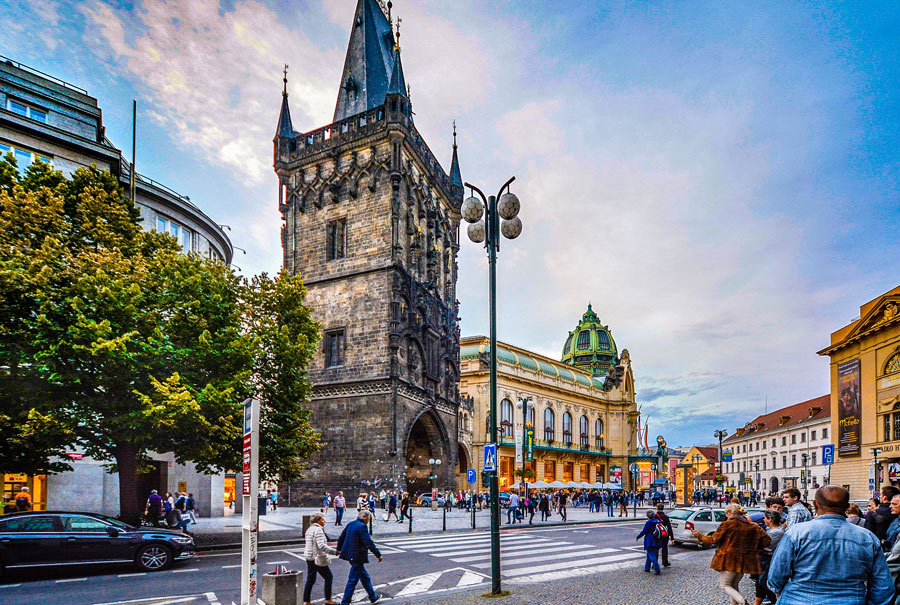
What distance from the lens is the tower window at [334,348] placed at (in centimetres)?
3660

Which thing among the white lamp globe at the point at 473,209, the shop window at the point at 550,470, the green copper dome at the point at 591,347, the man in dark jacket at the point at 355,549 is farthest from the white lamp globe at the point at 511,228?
the green copper dome at the point at 591,347

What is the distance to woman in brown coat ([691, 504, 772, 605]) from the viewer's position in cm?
824

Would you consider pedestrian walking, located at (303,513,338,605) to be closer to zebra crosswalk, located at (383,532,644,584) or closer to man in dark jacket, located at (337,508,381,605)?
man in dark jacket, located at (337,508,381,605)

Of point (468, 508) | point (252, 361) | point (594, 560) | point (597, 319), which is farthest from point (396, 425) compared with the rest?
point (597, 319)

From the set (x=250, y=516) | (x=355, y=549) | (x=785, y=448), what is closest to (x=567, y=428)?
(x=785, y=448)

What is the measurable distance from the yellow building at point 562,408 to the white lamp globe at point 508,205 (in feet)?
133

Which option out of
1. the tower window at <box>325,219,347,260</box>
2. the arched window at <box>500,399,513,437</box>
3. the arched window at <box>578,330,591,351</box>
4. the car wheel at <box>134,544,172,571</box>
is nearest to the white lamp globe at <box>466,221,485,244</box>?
the car wheel at <box>134,544,172,571</box>

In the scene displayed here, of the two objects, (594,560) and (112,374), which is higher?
(112,374)

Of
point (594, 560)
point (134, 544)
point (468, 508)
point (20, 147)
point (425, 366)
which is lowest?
point (468, 508)

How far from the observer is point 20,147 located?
2516 centimetres

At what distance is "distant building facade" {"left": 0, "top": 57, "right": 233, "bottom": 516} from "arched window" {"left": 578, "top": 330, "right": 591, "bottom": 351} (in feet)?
236

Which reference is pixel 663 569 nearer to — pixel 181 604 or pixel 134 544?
pixel 181 604

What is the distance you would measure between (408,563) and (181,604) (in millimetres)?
5500

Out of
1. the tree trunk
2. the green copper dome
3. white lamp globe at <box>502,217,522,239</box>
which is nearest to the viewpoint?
white lamp globe at <box>502,217,522,239</box>
